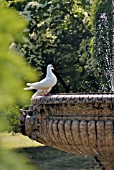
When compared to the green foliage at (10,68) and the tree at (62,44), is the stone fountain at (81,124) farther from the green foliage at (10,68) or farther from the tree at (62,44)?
the tree at (62,44)

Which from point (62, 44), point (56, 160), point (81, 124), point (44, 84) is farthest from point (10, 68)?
point (62, 44)

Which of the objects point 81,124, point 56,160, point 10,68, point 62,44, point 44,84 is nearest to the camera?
point 10,68

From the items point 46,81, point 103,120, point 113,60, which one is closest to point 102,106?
point 103,120

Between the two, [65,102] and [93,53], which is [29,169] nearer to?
[65,102]

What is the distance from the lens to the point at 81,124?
465 cm

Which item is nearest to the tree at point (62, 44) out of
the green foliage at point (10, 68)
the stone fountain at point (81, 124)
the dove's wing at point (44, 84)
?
the dove's wing at point (44, 84)

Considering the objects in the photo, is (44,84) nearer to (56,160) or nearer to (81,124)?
(81,124)

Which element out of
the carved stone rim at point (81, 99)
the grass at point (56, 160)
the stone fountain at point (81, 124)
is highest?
the carved stone rim at point (81, 99)

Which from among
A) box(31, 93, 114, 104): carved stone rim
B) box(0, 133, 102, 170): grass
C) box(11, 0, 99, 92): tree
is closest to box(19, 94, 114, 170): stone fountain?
A: box(31, 93, 114, 104): carved stone rim

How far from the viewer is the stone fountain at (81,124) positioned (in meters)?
4.62

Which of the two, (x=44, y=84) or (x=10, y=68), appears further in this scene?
(x=44, y=84)

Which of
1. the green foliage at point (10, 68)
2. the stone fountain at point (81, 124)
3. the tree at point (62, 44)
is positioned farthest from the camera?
the tree at point (62, 44)

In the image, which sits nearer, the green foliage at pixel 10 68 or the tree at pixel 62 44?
the green foliage at pixel 10 68

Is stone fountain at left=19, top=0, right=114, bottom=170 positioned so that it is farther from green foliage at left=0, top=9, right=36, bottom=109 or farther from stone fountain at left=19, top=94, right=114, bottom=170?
green foliage at left=0, top=9, right=36, bottom=109
